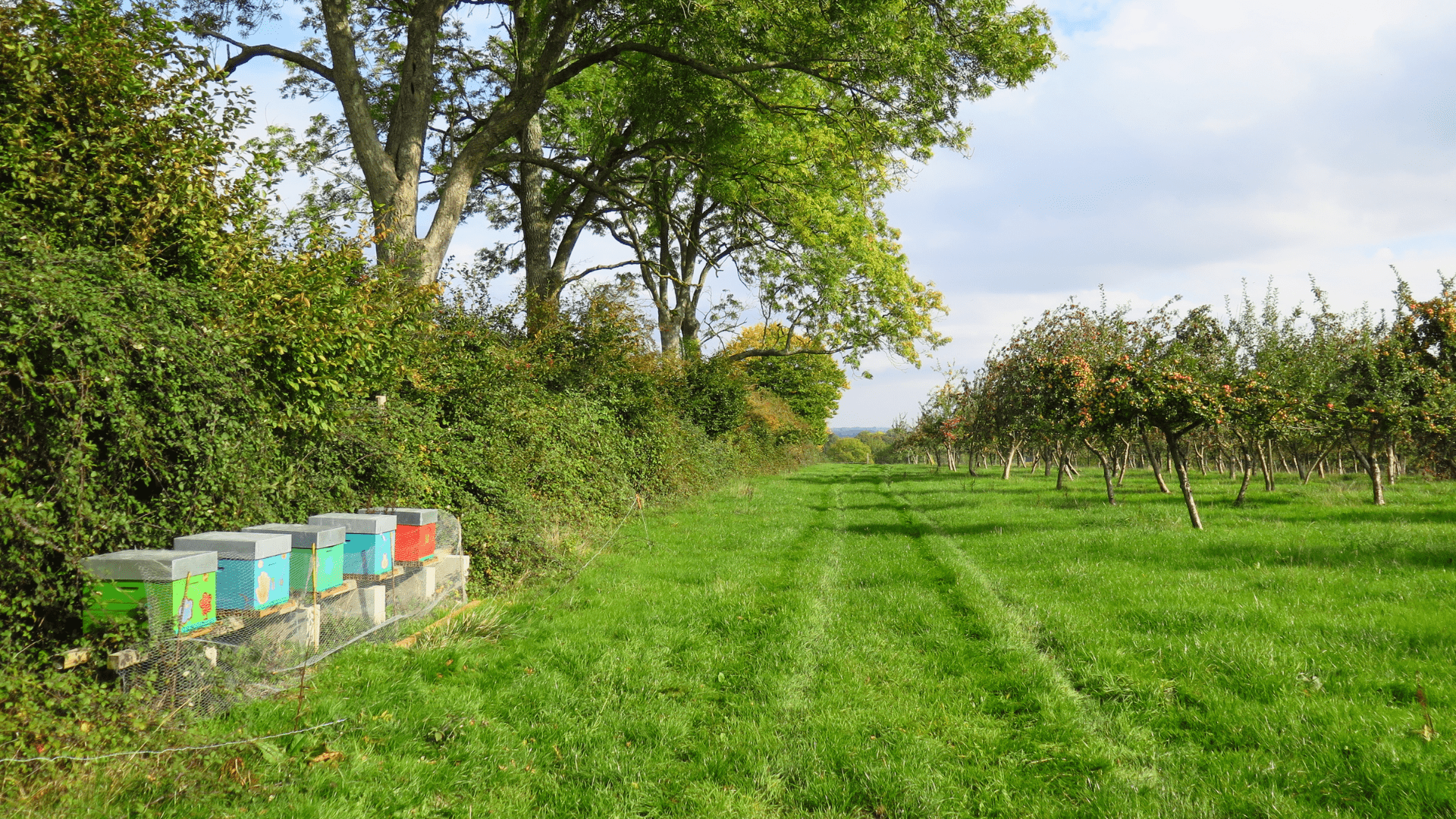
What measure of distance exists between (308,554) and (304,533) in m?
0.18

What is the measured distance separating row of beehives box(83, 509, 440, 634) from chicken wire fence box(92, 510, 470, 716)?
0.01m

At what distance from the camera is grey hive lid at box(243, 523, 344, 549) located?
17.6ft

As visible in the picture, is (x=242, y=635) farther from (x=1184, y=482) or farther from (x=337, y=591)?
(x=1184, y=482)

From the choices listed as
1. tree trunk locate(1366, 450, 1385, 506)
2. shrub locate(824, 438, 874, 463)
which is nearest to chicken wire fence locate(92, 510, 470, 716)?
tree trunk locate(1366, 450, 1385, 506)

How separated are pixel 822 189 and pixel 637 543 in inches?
508

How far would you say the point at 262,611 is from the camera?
16.0ft

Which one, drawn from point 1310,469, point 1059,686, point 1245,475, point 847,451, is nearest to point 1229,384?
point 1245,475

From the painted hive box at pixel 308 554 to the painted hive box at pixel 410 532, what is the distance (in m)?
1.26

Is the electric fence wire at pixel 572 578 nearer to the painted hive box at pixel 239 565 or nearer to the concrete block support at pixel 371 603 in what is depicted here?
the concrete block support at pixel 371 603

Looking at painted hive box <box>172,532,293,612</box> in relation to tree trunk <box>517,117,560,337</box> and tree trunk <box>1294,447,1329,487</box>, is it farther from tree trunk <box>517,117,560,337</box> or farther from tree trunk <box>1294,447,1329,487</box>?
tree trunk <box>1294,447,1329,487</box>

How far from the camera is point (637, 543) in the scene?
1270 centimetres

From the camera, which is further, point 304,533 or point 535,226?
point 535,226

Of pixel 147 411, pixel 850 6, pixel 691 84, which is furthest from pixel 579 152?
pixel 147 411

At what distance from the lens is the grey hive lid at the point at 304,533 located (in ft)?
17.6
